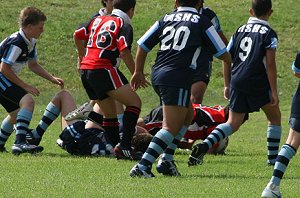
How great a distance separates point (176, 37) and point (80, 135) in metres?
2.55

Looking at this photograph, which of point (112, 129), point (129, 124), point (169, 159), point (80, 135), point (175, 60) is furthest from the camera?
point (80, 135)

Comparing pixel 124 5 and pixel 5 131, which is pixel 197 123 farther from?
pixel 5 131

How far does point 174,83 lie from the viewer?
8.42m

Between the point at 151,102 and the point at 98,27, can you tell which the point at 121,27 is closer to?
the point at 98,27

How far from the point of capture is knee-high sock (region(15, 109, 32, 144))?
1063 cm

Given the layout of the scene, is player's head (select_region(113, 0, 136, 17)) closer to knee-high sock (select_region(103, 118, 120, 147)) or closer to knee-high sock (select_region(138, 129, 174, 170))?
knee-high sock (select_region(103, 118, 120, 147))

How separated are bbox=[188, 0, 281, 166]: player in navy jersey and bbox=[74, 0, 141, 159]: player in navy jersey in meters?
0.75

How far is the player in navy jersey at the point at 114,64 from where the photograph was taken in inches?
384

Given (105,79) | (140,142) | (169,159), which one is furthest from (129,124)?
(169,159)

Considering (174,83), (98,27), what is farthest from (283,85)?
(174,83)

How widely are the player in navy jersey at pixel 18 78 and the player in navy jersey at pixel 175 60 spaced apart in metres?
2.38

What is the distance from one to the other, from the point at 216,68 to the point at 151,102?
3.83 metres

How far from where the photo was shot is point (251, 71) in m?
9.31

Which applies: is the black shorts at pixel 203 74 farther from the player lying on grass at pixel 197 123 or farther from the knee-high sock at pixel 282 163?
the knee-high sock at pixel 282 163
